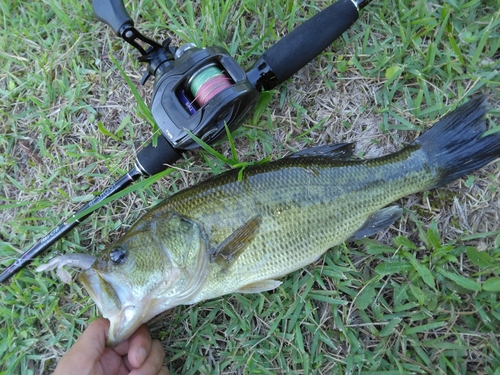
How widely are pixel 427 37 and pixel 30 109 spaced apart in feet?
12.3

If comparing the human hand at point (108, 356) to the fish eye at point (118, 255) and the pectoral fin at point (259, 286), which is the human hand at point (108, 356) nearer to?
the fish eye at point (118, 255)

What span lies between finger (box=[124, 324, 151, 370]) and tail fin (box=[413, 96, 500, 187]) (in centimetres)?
255

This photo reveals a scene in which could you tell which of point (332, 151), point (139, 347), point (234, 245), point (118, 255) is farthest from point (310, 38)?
point (139, 347)

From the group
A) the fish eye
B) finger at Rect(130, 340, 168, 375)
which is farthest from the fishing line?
finger at Rect(130, 340, 168, 375)

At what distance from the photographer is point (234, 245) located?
2424 millimetres

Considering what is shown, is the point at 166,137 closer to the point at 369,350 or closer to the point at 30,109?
the point at 30,109

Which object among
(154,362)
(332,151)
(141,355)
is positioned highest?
(332,151)

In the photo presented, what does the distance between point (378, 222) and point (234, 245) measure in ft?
3.69

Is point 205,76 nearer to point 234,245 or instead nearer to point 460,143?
point 234,245

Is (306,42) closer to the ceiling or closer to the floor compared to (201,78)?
closer to the floor

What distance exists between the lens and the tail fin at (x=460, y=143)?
2.65 meters

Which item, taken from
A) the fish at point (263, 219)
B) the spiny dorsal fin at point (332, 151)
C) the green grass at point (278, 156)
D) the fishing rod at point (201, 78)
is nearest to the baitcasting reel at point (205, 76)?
the fishing rod at point (201, 78)

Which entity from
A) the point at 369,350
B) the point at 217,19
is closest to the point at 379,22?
the point at 217,19


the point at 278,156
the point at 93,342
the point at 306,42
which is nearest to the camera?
the point at 93,342
